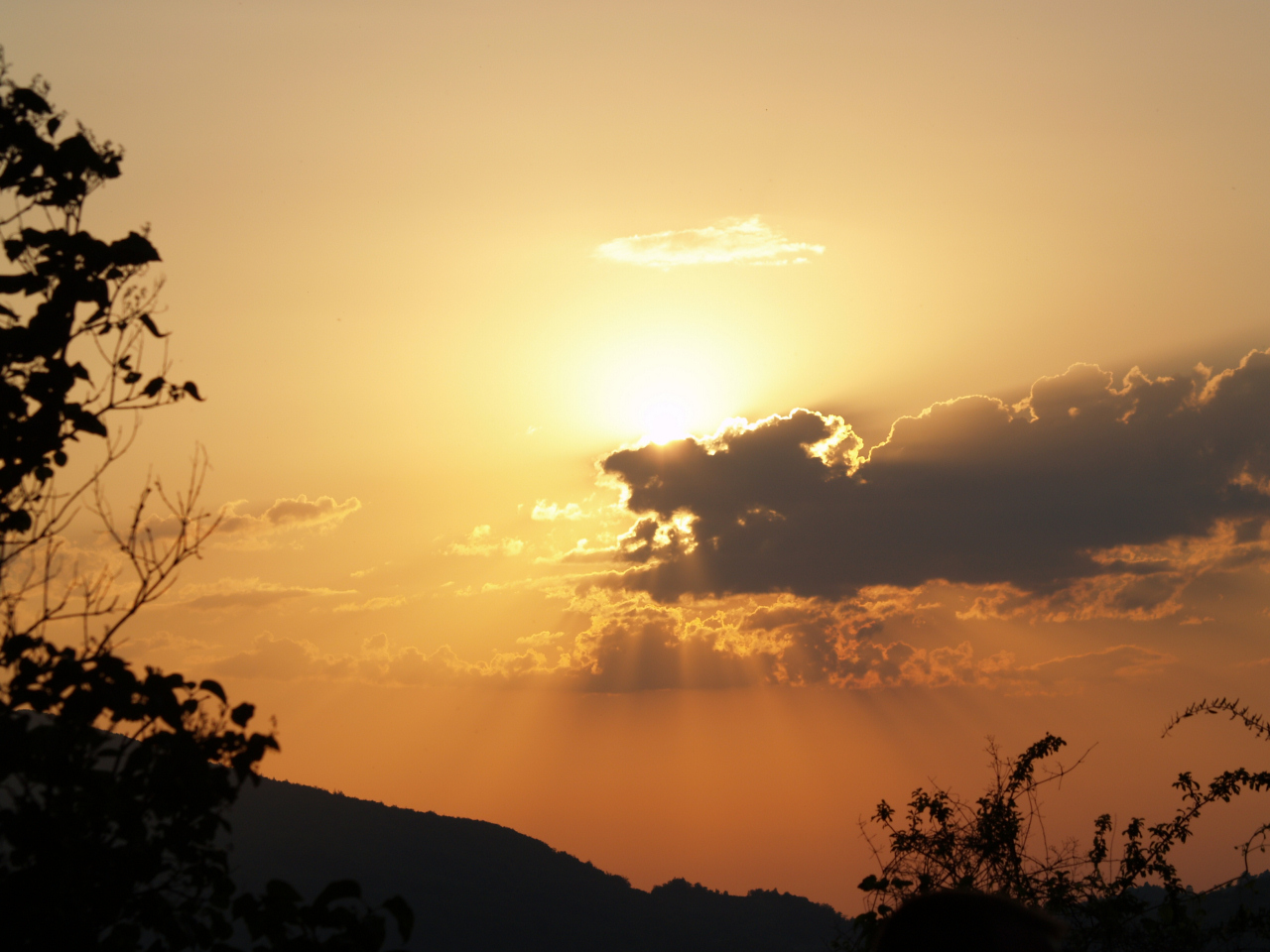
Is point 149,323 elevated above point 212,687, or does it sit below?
above

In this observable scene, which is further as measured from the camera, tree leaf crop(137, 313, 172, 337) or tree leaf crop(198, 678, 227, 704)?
tree leaf crop(137, 313, 172, 337)

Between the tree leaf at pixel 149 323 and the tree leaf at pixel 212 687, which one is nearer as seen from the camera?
the tree leaf at pixel 212 687

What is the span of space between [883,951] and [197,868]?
5.63 metres

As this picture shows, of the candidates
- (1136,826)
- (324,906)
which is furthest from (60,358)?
(1136,826)

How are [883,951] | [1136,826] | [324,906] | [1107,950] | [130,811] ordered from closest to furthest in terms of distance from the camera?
[883,951]
[324,906]
[130,811]
[1107,950]
[1136,826]

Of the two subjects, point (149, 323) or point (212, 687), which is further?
point (149, 323)

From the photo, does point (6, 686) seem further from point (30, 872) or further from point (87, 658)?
point (30, 872)

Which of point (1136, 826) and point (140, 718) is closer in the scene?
point (140, 718)

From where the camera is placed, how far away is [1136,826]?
17062mm

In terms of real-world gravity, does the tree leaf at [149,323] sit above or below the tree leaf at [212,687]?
above

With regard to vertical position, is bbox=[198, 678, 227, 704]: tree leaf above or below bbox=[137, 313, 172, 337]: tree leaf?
below

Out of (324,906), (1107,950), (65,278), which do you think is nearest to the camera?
(324,906)

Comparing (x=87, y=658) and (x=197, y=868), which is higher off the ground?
(x=87, y=658)

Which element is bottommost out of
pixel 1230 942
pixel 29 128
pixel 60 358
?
pixel 1230 942
